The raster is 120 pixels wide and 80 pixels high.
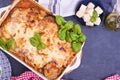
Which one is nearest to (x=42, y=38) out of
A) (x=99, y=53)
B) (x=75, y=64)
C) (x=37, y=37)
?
(x=37, y=37)

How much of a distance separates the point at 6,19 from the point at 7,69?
0.54 ft

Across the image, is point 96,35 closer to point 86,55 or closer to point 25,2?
point 86,55

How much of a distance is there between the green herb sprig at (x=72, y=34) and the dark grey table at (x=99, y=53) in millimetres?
184

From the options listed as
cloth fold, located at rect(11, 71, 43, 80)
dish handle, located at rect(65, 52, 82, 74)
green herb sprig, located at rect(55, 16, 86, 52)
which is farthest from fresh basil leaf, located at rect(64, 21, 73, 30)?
cloth fold, located at rect(11, 71, 43, 80)

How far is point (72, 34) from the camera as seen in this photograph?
1253 mm

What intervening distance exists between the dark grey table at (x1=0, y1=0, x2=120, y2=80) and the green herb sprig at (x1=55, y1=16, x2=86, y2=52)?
0.18 metres

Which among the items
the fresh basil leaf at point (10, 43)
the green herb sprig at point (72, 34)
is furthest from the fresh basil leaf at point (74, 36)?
the fresh basil leaf at point (10, 43)

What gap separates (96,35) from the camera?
1.46 meters

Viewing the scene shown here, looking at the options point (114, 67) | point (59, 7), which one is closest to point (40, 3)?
point (59, 7)

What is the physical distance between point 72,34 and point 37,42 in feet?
0.34

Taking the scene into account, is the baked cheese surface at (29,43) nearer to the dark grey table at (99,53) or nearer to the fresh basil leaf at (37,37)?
the fresh basil leaf at (37,37)

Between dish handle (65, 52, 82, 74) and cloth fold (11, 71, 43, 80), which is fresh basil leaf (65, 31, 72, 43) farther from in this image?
cloth fold (11, 71, 43, 80)

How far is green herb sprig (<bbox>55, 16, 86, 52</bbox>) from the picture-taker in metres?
1.25

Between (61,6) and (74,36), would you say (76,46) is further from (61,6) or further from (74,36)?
(61,6)
